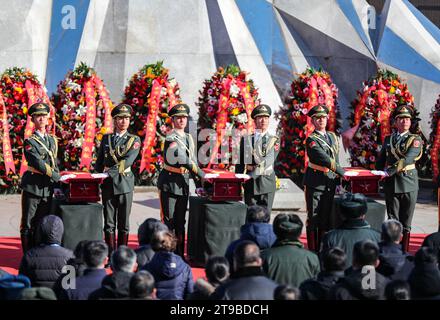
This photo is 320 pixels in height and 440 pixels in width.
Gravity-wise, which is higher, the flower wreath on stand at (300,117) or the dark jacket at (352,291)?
the flower wreath on stand at (300,117)

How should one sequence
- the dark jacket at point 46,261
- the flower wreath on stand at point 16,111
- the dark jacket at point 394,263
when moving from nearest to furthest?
the dark jacket at point 394,263, the dark jacket at point 46,261, the flower wreath on stand at point 16,111

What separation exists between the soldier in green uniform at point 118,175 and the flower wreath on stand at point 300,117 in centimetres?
600

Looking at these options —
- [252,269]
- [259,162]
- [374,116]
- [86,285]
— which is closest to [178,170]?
[259,162]

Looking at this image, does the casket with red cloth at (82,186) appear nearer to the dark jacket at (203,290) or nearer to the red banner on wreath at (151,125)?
the dark jacket at (203,290)

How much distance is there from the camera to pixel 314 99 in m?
16.0

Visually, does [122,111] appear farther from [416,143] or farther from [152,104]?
[152,104]

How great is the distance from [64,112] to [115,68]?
182 cm

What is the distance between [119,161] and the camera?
34.0 ft

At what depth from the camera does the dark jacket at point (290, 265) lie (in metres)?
7.12

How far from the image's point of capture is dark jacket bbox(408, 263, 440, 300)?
6391 mm

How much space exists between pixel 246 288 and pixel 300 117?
10.2 m

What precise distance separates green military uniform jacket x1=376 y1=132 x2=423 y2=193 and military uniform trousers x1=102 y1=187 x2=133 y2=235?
9.70 ft

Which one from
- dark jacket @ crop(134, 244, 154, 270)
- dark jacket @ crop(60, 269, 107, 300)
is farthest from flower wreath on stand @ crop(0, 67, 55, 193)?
dark jacket @ crop(60, 269, 107, 300)

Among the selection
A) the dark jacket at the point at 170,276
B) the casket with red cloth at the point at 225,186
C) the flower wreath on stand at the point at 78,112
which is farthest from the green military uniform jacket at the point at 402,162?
the flower wreath on stand at the point at 78,112
